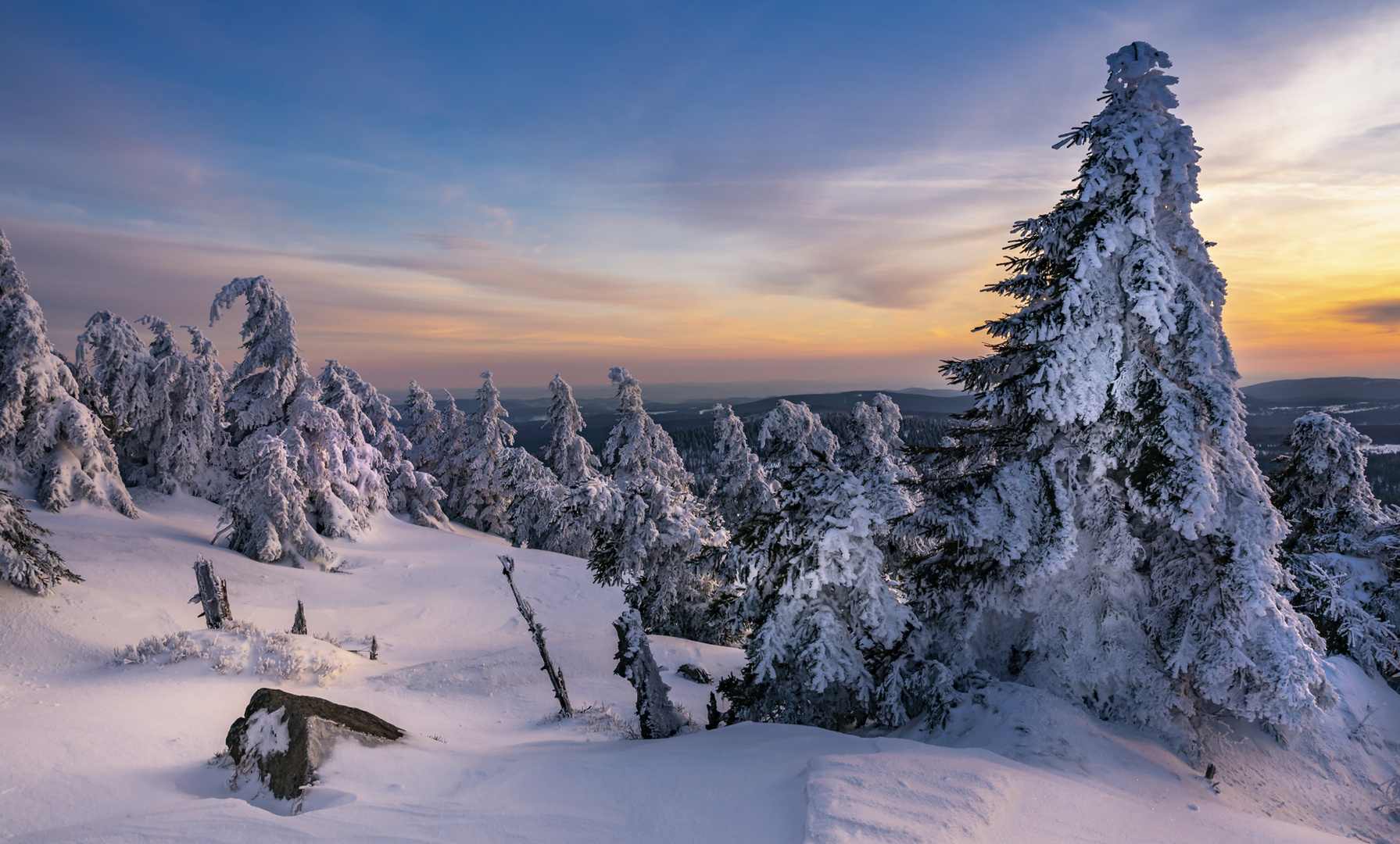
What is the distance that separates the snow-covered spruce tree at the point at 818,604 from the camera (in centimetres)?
910

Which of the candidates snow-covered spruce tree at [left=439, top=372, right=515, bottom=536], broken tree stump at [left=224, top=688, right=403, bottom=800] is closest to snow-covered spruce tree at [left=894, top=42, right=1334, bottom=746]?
broken tree stump at [left=224, top=688, right=403, bottom=800]

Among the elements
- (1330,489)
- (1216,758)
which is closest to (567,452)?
(1216,758)

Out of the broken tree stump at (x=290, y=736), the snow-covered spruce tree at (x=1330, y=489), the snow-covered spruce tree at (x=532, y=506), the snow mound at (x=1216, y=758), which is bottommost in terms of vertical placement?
the snow-covered spruce tree at (x=532, y=506)

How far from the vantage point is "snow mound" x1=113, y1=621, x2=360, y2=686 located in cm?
1250

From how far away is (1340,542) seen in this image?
53.2 ft

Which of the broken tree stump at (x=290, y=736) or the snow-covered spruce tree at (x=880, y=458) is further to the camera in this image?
the snow-covered spruce tree at (x=880, y=458)

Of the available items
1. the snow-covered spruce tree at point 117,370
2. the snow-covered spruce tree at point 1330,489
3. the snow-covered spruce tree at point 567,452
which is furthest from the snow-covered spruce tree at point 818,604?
the snow-covered spruce tree at point 117,370

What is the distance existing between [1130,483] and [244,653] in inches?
691

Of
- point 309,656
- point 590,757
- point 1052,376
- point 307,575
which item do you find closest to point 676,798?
point 590,757

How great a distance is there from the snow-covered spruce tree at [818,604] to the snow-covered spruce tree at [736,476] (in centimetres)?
1732

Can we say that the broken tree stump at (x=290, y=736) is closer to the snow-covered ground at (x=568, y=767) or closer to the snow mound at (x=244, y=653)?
the snow-covered ground at (x=568, y=767)

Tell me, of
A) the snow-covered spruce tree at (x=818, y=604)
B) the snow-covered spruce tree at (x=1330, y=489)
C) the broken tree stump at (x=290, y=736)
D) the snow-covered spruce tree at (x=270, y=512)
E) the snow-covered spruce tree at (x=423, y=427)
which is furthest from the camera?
the snow-covered spruce tree at (x=423, y=427)

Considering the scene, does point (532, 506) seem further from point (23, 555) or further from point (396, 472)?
point (23, 555)

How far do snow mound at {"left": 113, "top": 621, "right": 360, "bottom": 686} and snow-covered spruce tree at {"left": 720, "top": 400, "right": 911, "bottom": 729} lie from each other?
1040 cm
